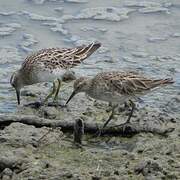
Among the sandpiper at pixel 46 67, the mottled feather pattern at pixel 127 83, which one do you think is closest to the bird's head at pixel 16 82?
the sandpiper at pixel 46 67

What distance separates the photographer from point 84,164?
6.91 meters

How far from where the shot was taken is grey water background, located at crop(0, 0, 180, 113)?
10.8 meters

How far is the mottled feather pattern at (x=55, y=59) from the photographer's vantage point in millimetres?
9477

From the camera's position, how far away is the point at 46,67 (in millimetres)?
9469

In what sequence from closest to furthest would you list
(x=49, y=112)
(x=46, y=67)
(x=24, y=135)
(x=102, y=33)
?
(x=24, y=135) → (x=49, y=112) → (x=46, y=67) → (x=102, y=33)

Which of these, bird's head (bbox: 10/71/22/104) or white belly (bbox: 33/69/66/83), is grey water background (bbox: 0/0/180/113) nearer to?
bird's head (bbox: 10/71/22/104)

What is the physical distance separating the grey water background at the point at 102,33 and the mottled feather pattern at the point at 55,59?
24.6 inches

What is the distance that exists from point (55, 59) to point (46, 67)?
0.18 metres

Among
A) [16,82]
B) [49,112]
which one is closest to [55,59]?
[16,82]

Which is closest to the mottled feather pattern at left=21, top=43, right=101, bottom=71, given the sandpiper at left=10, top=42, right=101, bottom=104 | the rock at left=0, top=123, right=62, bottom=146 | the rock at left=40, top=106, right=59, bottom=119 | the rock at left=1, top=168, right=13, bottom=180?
the sandpiper at left=10, top=42, right=101, bottom=104

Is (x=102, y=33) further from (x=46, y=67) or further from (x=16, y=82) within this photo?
(x=16, y=82)

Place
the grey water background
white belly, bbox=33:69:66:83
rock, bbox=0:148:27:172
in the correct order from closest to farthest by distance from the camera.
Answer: rock, bbox=0:148:27:172 < white belly, bbox=33:69:66:83 < the grey water background

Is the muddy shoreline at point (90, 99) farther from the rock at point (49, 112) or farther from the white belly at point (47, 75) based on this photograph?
the white belly at point (47, 75)

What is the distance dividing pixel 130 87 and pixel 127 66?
2.68 meters
